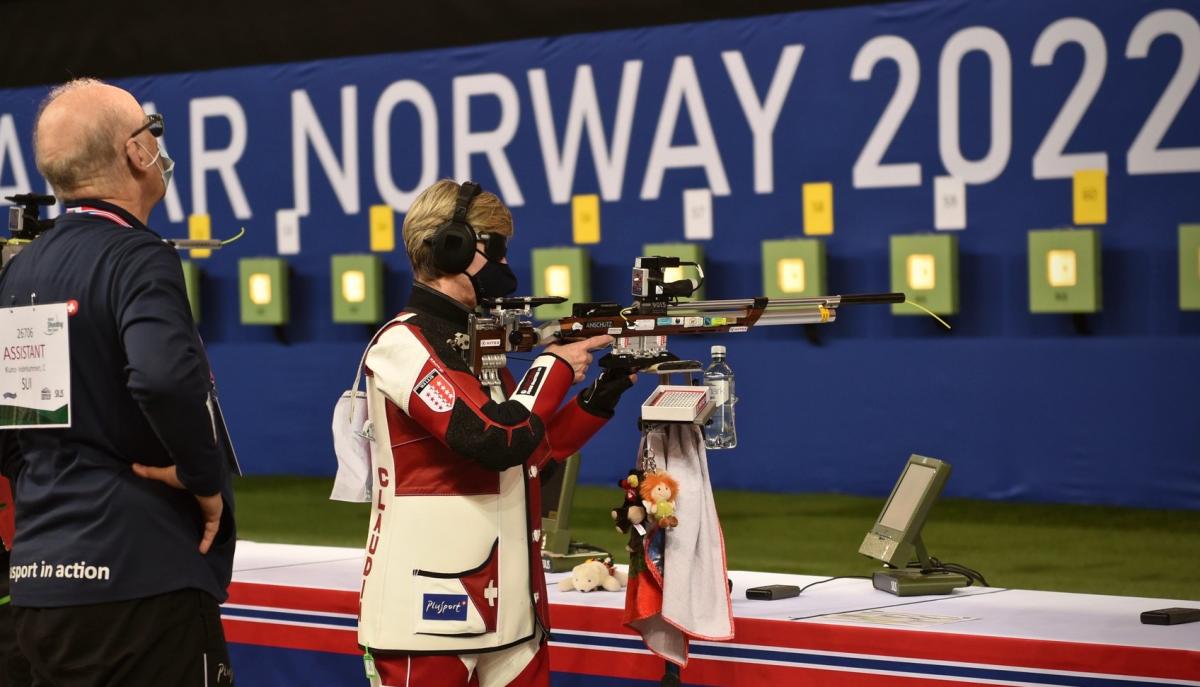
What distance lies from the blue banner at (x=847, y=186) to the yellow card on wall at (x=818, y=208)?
0.05m

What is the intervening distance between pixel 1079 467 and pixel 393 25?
475 centimetres

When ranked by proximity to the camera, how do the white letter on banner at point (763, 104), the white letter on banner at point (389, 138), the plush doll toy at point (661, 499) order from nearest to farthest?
the plush doll toy at point (661, 499)
the white letter on banner at point (763, 104)
the white letter on banner at point (389, 138)

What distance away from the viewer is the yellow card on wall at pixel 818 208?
7.72m

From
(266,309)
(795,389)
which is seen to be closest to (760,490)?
(795,389)

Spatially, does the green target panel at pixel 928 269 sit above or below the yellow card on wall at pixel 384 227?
below

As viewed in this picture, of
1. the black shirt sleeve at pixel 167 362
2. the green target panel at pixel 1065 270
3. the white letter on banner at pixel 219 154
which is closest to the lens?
the black shirt sleeve at pixel 167 362

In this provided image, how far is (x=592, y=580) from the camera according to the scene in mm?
3760

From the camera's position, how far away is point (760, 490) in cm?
804

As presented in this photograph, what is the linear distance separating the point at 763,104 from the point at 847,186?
650 millimetres

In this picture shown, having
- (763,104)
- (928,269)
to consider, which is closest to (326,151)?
(763,104)

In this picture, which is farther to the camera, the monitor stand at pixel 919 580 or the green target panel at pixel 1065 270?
the green target panel at pixel 1065 270

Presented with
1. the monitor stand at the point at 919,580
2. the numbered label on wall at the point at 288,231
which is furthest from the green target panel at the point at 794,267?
the monitor stand at the point at 919,580

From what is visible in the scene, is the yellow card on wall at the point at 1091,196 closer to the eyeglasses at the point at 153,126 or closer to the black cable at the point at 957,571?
the black cable at the point at 957,571

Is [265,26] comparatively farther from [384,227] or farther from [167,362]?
[167,362]
